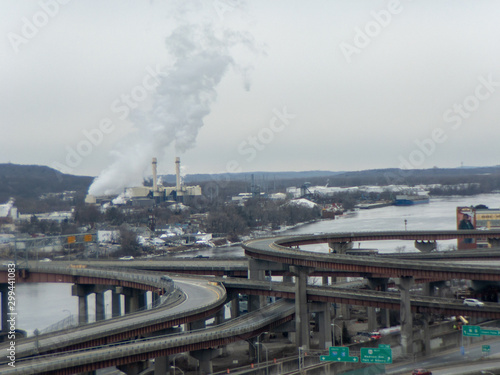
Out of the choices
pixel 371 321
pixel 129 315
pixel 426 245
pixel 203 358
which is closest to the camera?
pixel 203 358

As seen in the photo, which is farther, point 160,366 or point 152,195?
point 152,195

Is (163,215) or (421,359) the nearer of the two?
(421,359)

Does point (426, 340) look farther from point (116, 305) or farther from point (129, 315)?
point (116, 305)

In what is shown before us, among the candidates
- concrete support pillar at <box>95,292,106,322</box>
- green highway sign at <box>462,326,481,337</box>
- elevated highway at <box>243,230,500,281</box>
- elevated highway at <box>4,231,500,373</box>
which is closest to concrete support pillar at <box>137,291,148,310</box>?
elevated highway at <box>4,231,500,373</box>

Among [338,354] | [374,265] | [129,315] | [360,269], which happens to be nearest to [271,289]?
[360,269]

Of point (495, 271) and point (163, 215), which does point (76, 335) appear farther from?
point (163, 215)

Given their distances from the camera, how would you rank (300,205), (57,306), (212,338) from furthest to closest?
1. (300,205)
2. (57,306)
3. (212,338)

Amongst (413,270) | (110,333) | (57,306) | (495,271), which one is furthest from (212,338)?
(57,306)
